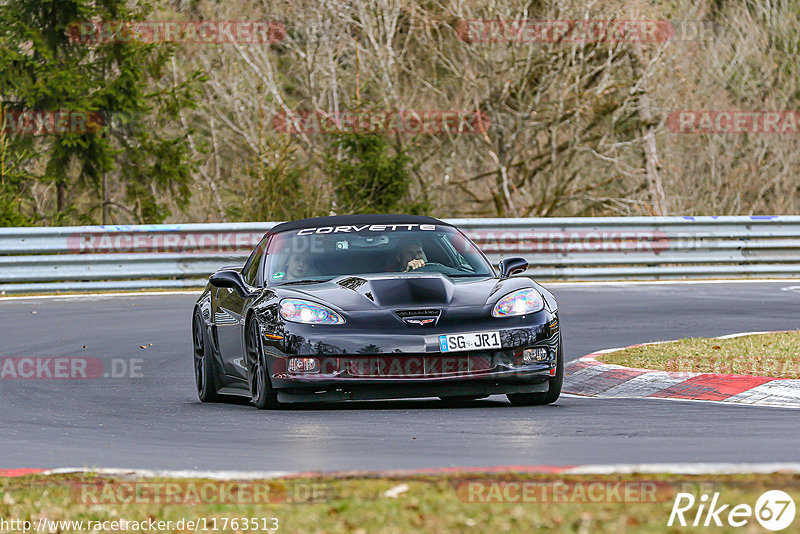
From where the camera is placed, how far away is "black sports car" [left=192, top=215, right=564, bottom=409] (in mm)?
8539

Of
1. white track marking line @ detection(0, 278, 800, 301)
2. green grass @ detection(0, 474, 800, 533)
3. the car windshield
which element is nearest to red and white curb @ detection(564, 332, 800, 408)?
the car windshield

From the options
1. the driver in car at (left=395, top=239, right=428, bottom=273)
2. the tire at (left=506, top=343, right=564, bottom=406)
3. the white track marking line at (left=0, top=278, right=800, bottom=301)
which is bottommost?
the white track marking line at (left=0, top=278, right=800, bottom=301)

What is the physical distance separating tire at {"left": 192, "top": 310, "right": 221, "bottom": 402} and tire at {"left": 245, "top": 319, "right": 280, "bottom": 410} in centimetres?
78

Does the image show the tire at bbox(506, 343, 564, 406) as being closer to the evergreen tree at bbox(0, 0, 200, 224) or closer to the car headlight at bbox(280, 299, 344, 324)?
the car headlight at bbox(280, 299, 344, 324)

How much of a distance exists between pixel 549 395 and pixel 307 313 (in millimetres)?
1658

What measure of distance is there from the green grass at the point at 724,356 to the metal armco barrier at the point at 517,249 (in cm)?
752

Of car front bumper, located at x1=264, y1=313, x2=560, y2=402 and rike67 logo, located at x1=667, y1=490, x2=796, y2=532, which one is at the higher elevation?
rike67 logo, located at x1=667, y1=490, x2=796, y2=532

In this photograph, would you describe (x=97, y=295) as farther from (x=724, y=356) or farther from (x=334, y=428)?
(x=334, y=428)

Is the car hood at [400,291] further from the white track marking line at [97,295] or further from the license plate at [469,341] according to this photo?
the white track marking line at [97,295]

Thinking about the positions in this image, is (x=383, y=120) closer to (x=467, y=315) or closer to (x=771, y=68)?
(x=771, y=68)

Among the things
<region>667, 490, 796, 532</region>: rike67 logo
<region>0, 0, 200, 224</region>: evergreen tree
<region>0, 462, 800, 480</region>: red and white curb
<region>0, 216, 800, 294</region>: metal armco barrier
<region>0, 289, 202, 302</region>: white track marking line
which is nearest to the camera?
<region>667, 490, 796, 532</region>: rike67 logo

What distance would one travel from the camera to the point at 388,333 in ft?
28.0

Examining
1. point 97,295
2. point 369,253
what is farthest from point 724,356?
point 97,295

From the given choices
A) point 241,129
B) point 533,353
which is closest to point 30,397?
point 533,353
